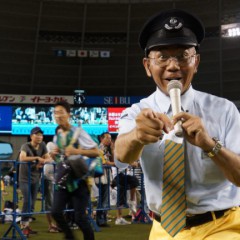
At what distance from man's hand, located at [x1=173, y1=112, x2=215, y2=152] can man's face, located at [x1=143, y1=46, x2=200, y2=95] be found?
1.03 feet

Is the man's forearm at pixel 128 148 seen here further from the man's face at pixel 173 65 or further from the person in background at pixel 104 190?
the person in background at pixel 104 190

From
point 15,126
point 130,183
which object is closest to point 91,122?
point 15,126

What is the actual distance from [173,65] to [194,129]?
0.35m

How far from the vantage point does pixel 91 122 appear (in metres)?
21.4

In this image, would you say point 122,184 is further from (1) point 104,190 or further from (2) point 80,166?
(2) point 80,166

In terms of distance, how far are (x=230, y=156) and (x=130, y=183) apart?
22.7ft

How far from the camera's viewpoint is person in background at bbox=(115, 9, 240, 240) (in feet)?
4.91

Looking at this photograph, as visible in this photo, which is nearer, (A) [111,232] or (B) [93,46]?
(A) [111,232]

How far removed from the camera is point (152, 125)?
50.4 inches

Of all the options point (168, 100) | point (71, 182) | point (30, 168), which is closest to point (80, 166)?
point (71, 182)

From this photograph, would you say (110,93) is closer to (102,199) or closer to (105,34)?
(105,34)

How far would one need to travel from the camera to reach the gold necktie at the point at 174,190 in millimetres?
1462

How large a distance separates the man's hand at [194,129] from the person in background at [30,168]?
17.7ft

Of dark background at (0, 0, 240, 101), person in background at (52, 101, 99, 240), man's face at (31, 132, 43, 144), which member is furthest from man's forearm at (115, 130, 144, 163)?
dark background at (0, 0, 240, 101)
